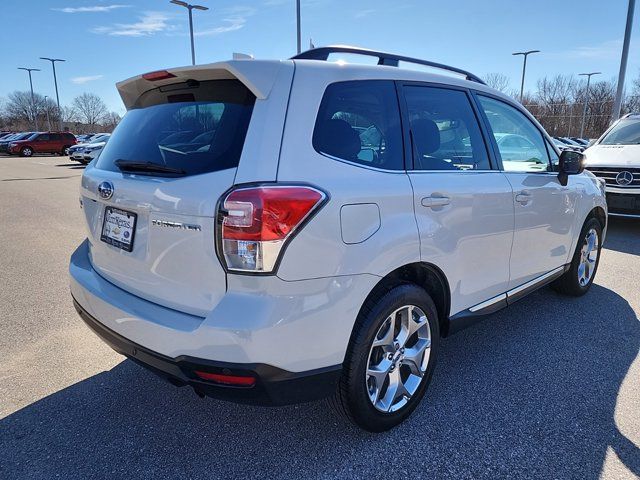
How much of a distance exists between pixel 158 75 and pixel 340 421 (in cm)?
212

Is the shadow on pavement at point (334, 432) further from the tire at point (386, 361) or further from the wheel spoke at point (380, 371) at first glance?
the wheel spoke at point (380, 371)

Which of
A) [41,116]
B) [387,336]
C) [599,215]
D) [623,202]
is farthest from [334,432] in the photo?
[41,116]

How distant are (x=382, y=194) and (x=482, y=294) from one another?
1286 millimetres

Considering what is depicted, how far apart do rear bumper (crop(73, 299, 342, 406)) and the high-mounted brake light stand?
136 centimetres

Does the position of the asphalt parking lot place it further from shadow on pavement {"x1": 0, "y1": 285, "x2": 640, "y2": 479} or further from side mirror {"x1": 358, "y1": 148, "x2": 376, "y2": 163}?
side mirror {"x1": 358, "y1": 148, "x2": 376, "y2": 163}

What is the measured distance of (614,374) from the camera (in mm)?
3090

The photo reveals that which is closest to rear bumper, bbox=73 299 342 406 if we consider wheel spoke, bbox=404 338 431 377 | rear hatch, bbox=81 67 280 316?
rear hatch, bbox=81 67 280 316

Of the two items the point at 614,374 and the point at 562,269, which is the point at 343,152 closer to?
the point at 614,374

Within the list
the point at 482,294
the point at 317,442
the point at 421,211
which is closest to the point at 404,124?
the point at 421,211

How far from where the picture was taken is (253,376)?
1.91 meters

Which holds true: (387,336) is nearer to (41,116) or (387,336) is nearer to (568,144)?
(568,144)

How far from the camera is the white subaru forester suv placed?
1.88 m

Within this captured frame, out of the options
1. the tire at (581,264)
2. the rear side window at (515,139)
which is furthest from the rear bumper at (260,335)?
the tire at (581,264)

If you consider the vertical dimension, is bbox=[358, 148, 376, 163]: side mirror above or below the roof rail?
below
